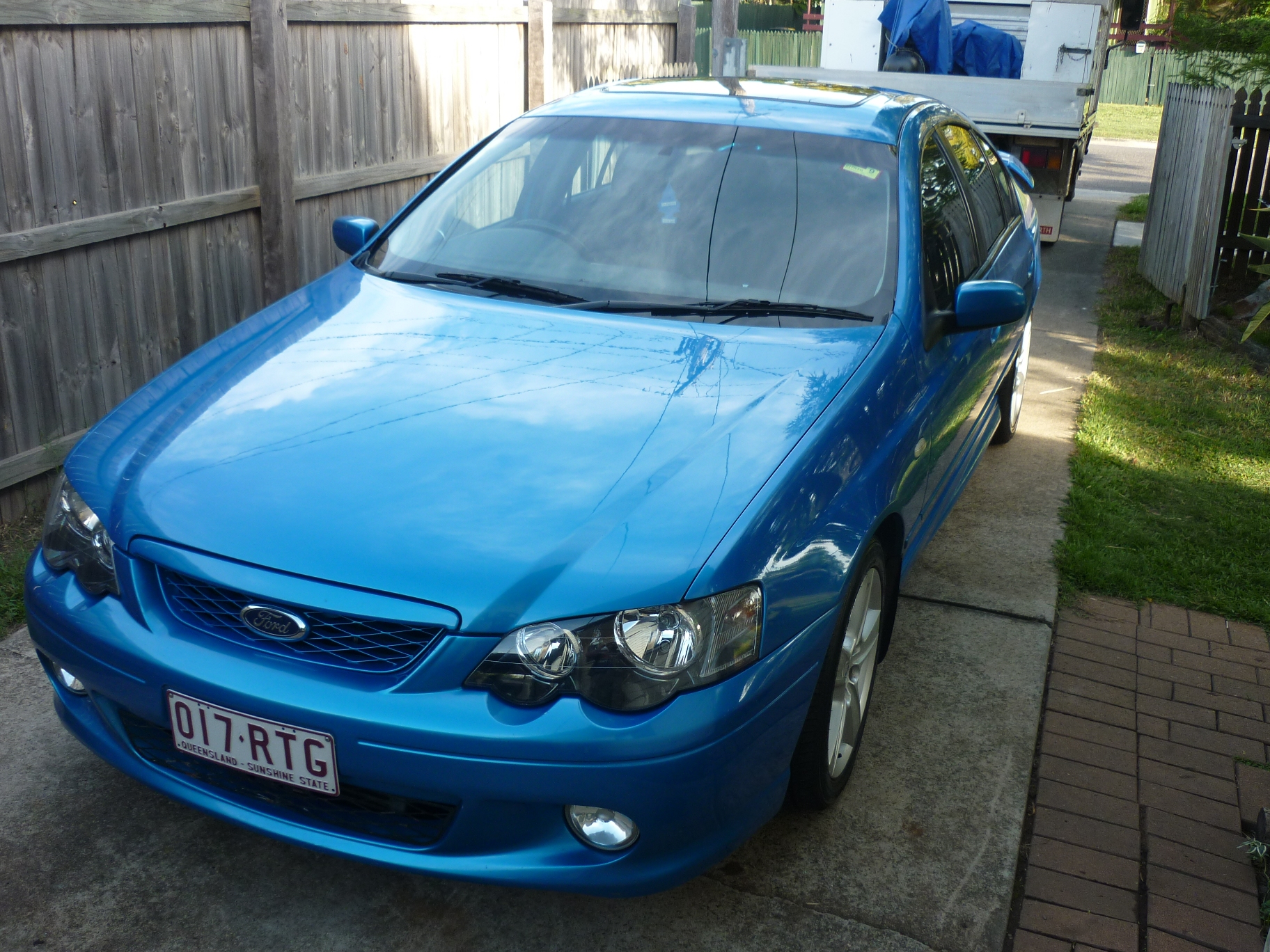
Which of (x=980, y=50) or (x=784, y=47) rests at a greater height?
(x=784, y=47)

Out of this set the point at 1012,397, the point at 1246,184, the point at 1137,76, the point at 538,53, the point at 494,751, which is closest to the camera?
the point at 494,751

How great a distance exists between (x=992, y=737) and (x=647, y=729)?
63.9 inches

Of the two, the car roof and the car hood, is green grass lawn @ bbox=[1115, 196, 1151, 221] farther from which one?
the car hood

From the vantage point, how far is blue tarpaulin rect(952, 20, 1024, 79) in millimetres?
10812

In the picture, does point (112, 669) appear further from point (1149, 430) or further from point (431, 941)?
point (1149, 430)

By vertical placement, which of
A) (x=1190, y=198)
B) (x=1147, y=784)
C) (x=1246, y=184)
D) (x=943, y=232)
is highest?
(x=943, y=232)

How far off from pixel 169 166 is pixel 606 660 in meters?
3.67

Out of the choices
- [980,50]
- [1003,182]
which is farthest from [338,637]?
[980,50]

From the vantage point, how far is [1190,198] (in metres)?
7.82

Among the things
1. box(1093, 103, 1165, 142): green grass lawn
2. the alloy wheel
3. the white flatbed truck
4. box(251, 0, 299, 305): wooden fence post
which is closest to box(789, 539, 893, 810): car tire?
the alloy wheel

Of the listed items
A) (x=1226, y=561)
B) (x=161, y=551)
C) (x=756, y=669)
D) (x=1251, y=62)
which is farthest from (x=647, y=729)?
(x=1251, y=62)

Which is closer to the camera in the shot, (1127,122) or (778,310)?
(778,310)

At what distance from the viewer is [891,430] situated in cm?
298

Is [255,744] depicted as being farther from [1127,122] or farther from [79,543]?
[1127,122]
